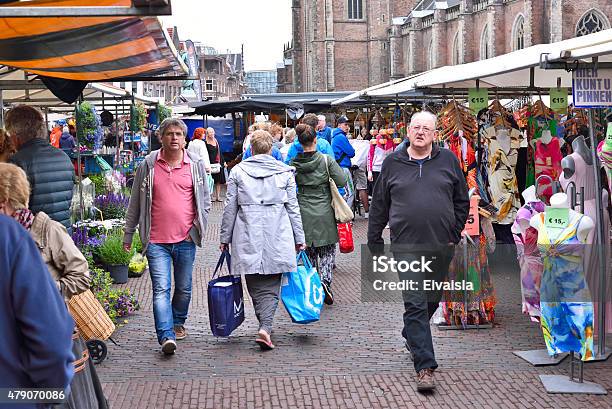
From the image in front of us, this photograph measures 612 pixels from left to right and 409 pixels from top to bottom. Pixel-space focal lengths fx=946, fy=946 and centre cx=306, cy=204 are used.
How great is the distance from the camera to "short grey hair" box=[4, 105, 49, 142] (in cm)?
610

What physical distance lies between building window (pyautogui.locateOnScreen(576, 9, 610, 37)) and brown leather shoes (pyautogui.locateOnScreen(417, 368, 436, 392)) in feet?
159

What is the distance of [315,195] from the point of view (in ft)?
29.1

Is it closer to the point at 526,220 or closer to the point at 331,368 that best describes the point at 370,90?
the point at 526,220

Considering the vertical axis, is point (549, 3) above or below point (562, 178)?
above

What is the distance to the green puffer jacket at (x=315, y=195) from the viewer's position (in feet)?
29.0

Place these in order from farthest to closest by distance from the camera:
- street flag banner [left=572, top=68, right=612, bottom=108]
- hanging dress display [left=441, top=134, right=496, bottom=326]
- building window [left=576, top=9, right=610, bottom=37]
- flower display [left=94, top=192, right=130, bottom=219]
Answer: building window [left=576, top=9, right=610, bottom=37] < flower display [left=94, top=192, right=130, bottom=219] < hanging dress display [left=441, top=134, right=496, bottom=326] < street flag banner [left=572, top=68, right=612, bottom=108]

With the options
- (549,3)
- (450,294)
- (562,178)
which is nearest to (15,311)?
(562,178)

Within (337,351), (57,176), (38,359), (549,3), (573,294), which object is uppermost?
(549,3)

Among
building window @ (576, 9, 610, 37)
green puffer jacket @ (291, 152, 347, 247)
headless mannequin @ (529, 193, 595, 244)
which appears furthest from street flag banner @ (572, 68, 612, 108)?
building window @ (576, 9, 610, 37)

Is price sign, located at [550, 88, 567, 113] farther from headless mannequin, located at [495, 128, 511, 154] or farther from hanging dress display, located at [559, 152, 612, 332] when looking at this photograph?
hanging dress display, located at [559, 152, 612, 332]

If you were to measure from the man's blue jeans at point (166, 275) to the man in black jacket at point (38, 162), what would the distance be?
3.39 feet

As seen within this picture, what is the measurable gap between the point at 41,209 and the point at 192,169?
5.05 ft

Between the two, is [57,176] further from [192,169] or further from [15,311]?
[15,311]

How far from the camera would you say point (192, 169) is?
7.29m
